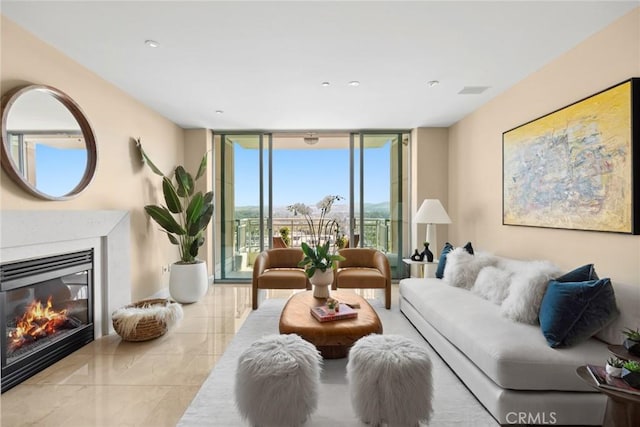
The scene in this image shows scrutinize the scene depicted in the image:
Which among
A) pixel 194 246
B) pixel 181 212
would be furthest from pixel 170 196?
pixel 194 246

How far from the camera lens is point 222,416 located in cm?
192

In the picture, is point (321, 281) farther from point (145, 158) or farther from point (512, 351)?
point (145, 158)

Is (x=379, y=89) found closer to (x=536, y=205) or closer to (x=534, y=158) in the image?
(x=534, y=158)

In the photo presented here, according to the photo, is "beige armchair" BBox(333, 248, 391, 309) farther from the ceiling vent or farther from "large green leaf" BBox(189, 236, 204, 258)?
the ceiling vent

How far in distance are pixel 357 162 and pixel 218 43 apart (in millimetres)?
3300

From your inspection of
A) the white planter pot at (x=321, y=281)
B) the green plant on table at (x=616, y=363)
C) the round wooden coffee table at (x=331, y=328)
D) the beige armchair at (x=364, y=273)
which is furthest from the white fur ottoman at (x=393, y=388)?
the beige armchair at (x=364, y=273)

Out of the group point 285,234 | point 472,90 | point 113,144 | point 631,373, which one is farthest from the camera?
point 285,234

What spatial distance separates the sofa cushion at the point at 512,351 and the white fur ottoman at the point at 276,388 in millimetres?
1069

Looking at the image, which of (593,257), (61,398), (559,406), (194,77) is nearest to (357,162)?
(194,77)

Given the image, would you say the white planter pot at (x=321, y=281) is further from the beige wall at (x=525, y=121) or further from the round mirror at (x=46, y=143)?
the round mirror at (x=46, y=143)

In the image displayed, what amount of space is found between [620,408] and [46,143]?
4168mm

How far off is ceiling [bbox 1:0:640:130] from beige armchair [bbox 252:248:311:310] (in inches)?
79.5

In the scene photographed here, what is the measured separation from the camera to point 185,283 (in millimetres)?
4227

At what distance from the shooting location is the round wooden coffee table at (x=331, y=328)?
239cm
